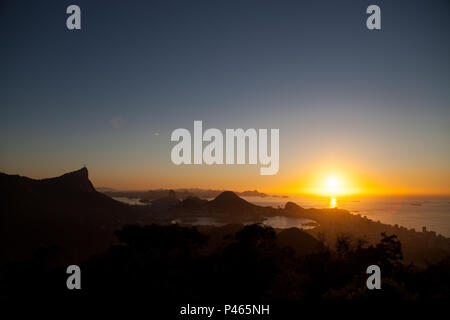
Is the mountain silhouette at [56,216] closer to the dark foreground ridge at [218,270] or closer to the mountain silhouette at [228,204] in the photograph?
the dark foreground ridge at [218,270]

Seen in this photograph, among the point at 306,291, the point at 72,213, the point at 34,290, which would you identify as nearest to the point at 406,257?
the point at 306,291

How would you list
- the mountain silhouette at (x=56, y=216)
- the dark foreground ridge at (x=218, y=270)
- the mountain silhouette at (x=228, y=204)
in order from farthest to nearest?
the mountain silhouette at (x=228, y=204)
the mountain silhouette at (x=56, y=216)
the dark foreground ridge at (x=218, y=270)

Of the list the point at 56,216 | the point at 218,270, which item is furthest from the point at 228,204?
the point at 218,270

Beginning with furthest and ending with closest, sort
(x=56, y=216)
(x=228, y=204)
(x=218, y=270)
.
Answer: (x=228, y=204) < (x=56, y=216) < (x=218, y=270)

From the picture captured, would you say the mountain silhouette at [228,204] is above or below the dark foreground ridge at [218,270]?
below

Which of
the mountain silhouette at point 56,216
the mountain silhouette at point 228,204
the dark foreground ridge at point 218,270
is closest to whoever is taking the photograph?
the dark foreground ridge at point 218,270

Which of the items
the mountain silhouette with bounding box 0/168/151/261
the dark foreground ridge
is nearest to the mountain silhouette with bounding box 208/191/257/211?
the mountain silhouette with bounding box 0/168/151/261

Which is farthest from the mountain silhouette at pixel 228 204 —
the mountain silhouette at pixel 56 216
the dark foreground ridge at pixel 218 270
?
the dark foreground ridge at pixel 218 270

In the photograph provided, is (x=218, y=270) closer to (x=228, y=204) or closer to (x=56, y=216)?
(x=56, y=216)

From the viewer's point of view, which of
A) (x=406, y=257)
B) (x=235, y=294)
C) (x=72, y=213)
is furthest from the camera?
(x=72, y=213)

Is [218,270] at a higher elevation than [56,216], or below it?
higher

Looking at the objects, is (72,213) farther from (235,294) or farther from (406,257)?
(406,257)
